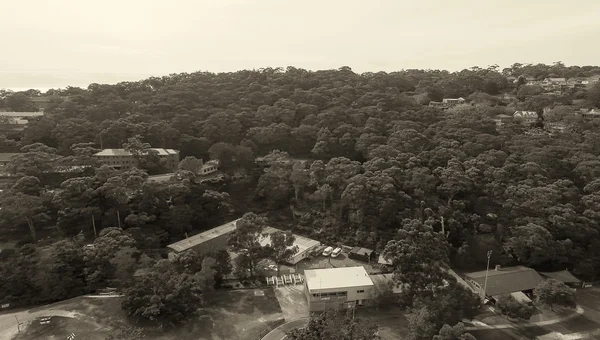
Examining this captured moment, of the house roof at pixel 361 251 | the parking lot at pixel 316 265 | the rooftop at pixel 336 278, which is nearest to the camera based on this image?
the rooftop at pixel 336 278

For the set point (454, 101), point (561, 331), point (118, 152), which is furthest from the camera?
point (454, 101)

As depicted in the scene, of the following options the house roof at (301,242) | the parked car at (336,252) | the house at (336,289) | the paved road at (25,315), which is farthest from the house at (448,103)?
the paved road at (25,315)

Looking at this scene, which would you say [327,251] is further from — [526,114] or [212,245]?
[526,114]

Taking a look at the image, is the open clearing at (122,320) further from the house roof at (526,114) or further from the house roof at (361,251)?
the house roof at (526,114)

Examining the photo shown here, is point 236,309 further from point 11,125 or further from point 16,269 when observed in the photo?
point 11,125

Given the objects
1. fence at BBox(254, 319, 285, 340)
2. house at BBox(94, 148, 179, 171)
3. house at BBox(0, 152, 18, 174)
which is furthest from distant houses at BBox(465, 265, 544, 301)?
house at BBox(0, 152, 18, 174)

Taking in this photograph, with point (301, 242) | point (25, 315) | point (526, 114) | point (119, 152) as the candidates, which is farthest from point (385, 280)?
point (526, 114)
